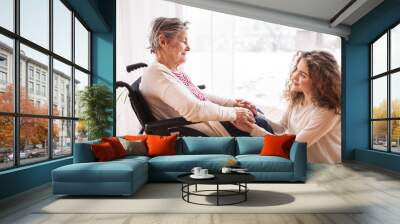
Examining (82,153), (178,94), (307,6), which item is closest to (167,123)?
(178,94)


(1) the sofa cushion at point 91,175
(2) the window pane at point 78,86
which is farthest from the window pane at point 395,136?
(2) the window pane at point 78,86

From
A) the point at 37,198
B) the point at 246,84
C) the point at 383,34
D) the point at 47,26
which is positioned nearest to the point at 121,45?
the point at 47,26

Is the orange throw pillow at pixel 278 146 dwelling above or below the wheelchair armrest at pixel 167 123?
below

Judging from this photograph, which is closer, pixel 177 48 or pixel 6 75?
pixel 6 75

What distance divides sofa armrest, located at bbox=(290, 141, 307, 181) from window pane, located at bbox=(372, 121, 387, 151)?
319cm

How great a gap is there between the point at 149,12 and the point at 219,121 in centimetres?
281

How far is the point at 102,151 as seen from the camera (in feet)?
18.3

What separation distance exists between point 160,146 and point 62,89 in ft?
6.53

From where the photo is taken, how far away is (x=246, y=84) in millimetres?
8477

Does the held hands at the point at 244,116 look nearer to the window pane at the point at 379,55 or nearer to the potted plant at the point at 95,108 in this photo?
the potted plant at the point at 95,108

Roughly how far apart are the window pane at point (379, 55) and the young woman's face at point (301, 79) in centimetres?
162

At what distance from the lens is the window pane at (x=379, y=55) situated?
27.3 feet

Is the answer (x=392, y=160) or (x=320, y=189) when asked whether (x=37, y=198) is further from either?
(x=392, y=160)

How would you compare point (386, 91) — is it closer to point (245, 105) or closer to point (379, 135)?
point (379, 135)
